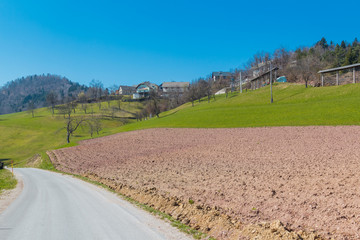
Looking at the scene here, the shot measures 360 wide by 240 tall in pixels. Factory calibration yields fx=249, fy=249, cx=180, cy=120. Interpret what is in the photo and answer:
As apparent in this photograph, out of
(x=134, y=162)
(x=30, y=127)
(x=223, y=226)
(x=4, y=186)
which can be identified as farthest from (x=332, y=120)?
(x=30, y=127)

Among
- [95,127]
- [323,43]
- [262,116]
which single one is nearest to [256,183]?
[262,116]

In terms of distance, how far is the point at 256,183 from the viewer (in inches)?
554

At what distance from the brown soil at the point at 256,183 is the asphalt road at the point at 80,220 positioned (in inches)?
59.9

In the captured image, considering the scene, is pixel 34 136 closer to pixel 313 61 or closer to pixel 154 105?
pixel 154 105

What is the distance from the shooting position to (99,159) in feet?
102

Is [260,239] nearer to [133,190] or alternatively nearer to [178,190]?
[178,190]

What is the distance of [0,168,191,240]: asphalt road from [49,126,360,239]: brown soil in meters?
1.52

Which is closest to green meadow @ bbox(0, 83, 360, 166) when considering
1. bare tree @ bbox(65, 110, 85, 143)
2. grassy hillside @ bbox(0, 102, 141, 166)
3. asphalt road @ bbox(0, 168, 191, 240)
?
grassy hillside @ bbox(0, 102, 141, 166)

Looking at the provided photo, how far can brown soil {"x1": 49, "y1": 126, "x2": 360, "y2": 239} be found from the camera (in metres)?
8.54

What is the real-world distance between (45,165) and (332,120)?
42010mm

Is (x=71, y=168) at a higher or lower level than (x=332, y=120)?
lower

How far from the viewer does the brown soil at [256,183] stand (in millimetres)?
8539

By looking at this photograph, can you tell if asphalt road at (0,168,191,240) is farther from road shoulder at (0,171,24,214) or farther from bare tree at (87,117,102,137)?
bare tree at (87,117,102,137)

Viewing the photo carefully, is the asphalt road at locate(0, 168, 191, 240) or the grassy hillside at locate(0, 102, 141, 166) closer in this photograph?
the asphalt road at locate(0, 168, 191, 240)
